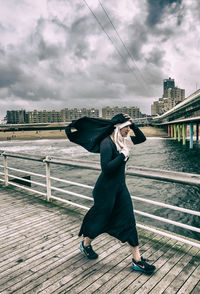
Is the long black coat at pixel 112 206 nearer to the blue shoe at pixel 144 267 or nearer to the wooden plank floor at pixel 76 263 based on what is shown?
the blue shoe at pixel 144 267

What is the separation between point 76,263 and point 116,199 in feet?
3.33

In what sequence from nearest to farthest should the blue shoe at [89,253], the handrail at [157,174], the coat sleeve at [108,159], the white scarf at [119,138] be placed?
the coat sleeve at [108,159]
the white scarf at [119,138]
the handrail at [157,174]
the blue shoe at [89,253]

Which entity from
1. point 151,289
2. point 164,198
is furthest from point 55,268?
point 164,198

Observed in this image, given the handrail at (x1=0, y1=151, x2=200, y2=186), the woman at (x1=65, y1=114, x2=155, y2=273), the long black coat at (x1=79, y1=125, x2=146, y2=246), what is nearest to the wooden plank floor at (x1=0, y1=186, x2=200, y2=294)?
the woman at (x1=65, y1=114, x2=155, y2=273)

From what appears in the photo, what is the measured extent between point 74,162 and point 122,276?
215 cm

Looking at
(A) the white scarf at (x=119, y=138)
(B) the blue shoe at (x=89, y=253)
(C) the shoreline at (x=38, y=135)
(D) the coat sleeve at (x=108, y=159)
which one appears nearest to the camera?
(D) the coat sleeve at (x=108, y=159)

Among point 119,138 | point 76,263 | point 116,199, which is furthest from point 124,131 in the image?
point 76,263

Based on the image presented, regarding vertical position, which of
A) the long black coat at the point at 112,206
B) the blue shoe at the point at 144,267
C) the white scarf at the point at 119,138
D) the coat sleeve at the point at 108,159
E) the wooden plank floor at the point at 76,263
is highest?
the white scarf at the point at 119,138

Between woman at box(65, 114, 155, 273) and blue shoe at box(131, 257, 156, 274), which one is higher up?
woman at box(65, 114, 155, 273)

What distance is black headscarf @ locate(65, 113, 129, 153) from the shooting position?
2.51 m

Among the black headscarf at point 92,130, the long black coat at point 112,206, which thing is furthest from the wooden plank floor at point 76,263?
the black headscarf at point 92,130

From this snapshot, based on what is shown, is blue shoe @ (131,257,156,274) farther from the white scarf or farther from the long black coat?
the white scarf

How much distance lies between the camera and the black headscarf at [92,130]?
251 centimetres

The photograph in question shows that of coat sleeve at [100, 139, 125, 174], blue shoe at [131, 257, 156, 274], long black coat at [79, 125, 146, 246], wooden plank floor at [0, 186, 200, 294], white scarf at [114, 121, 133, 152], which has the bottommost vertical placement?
wooden plank floor at [0, 186, 200, 294]
